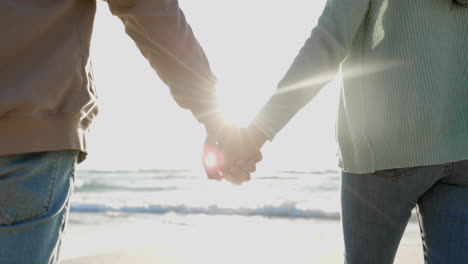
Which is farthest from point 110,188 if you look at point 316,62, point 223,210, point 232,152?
point 316,62

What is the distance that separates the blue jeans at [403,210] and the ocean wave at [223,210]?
7.27m

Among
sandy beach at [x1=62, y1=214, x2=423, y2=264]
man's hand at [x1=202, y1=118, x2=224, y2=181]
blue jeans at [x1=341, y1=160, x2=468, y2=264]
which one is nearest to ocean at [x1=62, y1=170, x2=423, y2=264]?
sandy beach at [x1=62, y1=214, x2=423, y2=264]

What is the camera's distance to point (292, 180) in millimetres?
16625

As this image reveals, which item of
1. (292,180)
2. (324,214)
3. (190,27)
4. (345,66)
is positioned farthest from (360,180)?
(292,180)

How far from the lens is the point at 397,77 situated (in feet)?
5.63

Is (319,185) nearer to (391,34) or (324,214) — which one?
(324,214)

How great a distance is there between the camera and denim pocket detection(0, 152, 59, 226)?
4.36 feet

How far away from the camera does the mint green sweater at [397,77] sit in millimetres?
1697

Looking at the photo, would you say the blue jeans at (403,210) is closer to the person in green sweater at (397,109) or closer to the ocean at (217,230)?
the person in green sweater at (397,109)

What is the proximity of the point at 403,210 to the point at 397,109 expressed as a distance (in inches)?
13.3

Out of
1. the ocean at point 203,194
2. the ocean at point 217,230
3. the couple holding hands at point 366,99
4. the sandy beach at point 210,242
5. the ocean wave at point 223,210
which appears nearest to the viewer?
the couple holding hands at point 366,99

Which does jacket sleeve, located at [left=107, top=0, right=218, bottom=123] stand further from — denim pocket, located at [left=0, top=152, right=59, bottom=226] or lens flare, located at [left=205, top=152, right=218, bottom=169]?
denim pocket, located at [left=0, top=152, right=59, bottom=226]

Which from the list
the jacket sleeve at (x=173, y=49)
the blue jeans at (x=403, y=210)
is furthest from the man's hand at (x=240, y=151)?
the blue jeans at (x=403, y=210)

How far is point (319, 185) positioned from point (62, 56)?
14310 mm
